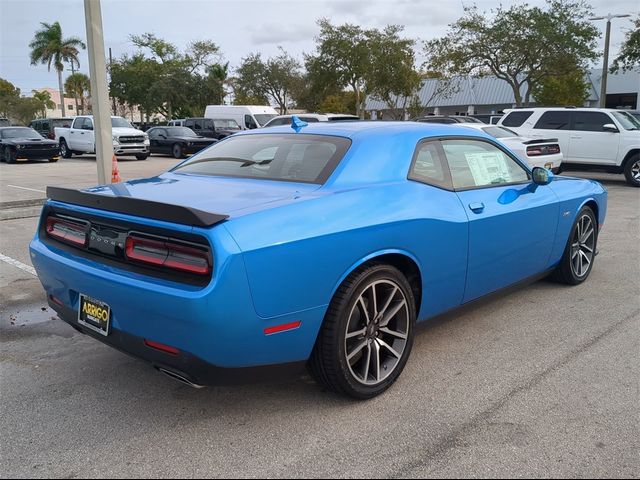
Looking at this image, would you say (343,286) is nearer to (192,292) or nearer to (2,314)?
(192,292)

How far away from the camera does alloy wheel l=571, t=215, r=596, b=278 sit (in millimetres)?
5270

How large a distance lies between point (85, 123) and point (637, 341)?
23651 mm

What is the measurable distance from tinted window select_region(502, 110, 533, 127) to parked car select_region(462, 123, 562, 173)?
2469 mm

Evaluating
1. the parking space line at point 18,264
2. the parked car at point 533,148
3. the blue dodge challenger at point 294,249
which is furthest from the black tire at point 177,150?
the blue dodge challenger at point 294,249

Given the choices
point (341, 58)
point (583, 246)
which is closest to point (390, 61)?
point (341, 58)

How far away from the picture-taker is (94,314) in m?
3.00

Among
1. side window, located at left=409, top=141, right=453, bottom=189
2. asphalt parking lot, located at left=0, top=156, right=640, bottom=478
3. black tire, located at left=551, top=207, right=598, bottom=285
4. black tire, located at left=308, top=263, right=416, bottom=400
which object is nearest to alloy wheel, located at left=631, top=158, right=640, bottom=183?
black tire, located at left=551, top=207, right=598, bottom=285

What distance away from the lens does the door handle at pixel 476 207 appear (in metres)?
3.79

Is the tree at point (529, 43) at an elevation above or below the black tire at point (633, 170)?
above

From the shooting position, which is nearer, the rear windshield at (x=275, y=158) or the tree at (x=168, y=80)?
the rear windshield at (x=275, y=158)

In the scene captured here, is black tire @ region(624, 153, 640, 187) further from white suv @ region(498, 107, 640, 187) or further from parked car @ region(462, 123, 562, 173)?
parked car @ region(462, 123, 562, 173)

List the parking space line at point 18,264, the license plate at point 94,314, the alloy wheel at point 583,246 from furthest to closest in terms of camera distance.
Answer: the parking space line at point 18,264 → the alloy wheel at point 583,246 → the license plate at point 94,314

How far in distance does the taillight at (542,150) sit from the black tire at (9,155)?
1782 cm

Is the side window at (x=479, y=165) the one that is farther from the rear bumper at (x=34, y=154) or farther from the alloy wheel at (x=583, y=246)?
the rear bumper at (x=34, y=154)
